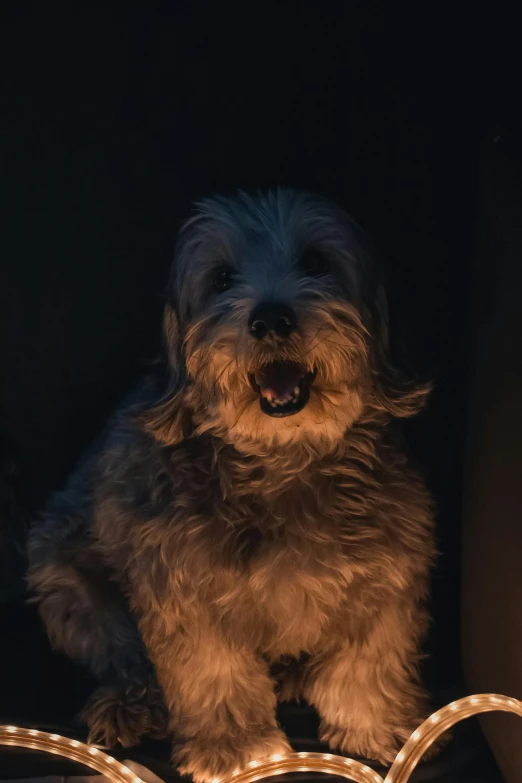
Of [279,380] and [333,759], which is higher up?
[279,380]

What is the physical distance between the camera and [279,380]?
4.56ft

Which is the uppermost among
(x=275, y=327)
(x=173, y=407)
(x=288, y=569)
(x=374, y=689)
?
(x=275, y=327)

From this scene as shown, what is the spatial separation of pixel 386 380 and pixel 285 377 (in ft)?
0.77

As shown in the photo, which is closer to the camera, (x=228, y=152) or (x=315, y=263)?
(x=315, y=263)

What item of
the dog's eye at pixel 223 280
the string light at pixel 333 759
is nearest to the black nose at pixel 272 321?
the dog's eye at pixel 223 280

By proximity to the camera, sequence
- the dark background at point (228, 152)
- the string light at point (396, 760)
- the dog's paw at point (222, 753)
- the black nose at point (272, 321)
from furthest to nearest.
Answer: the dark background at point (228, 152)
the dog's paw at point (222, 753)
the string light at point (396, 760)
the black nose at point (272, 321)

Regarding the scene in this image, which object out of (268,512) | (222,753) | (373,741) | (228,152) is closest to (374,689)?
(373,741)

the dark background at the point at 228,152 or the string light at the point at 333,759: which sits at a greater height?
the dark background at the point at 228,152

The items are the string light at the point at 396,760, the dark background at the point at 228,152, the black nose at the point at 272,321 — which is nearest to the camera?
the black nose at the point at 272,321

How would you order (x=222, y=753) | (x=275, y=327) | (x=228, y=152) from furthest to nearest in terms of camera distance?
(x=228, y=152)
(x=222, y=753)
(x=275, y=327)

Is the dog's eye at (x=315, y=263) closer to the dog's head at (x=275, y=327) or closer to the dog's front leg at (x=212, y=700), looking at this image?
the dog's head at (x=275, y=327)

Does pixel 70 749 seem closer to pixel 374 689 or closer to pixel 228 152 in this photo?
pixel 374 689

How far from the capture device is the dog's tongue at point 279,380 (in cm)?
138

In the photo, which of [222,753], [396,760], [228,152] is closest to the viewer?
[396,760]
